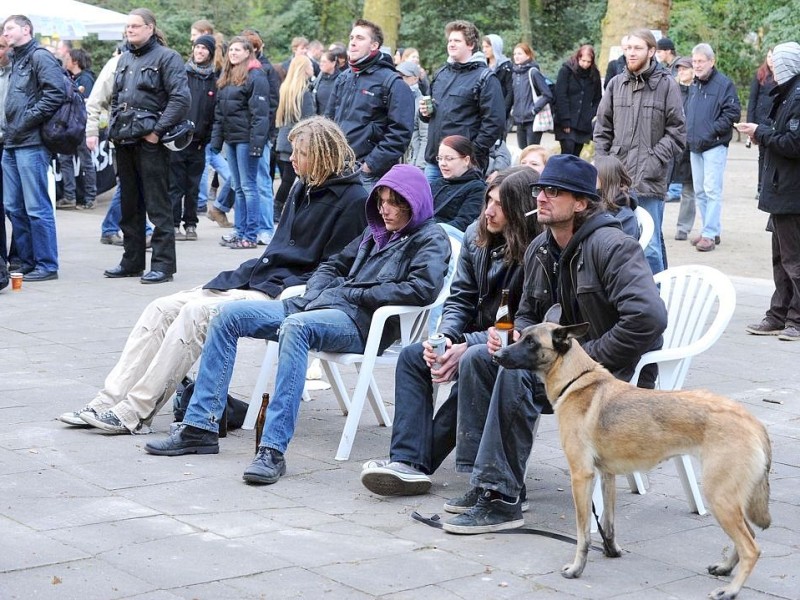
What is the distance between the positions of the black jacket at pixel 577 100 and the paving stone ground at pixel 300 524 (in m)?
8.97

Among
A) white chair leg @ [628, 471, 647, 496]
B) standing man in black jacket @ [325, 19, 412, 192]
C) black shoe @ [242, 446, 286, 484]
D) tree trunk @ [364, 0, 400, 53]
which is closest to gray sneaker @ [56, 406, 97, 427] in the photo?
black shoe @ [242, 446, 286, 484]

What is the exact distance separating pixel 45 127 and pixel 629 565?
748cm

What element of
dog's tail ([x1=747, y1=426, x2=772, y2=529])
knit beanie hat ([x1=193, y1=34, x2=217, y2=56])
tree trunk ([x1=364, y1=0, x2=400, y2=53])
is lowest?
dog's tail ([x1=747, y1=426, x2=772, y2=529])

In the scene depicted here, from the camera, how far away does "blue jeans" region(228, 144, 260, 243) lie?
12883 mm

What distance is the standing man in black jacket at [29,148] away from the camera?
10.2m

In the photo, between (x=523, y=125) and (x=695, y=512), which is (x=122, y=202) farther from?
(x=523, y=125)

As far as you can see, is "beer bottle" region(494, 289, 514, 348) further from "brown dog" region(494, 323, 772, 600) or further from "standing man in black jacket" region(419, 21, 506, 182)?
"standing man in black jacket" region(419, 21, 506, 182)

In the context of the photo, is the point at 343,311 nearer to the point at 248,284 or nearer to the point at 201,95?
the point at 248,284

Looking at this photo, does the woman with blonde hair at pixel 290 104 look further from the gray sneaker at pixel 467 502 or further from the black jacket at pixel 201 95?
the gray sneaker at pixel 467 502

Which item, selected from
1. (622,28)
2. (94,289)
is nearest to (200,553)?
(94,289)

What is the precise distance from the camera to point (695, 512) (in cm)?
519

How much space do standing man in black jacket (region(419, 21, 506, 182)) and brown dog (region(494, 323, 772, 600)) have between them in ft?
17.1

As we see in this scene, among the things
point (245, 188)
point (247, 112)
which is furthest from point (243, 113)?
point (245, 188)

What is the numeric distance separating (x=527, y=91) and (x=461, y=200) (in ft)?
31.6
